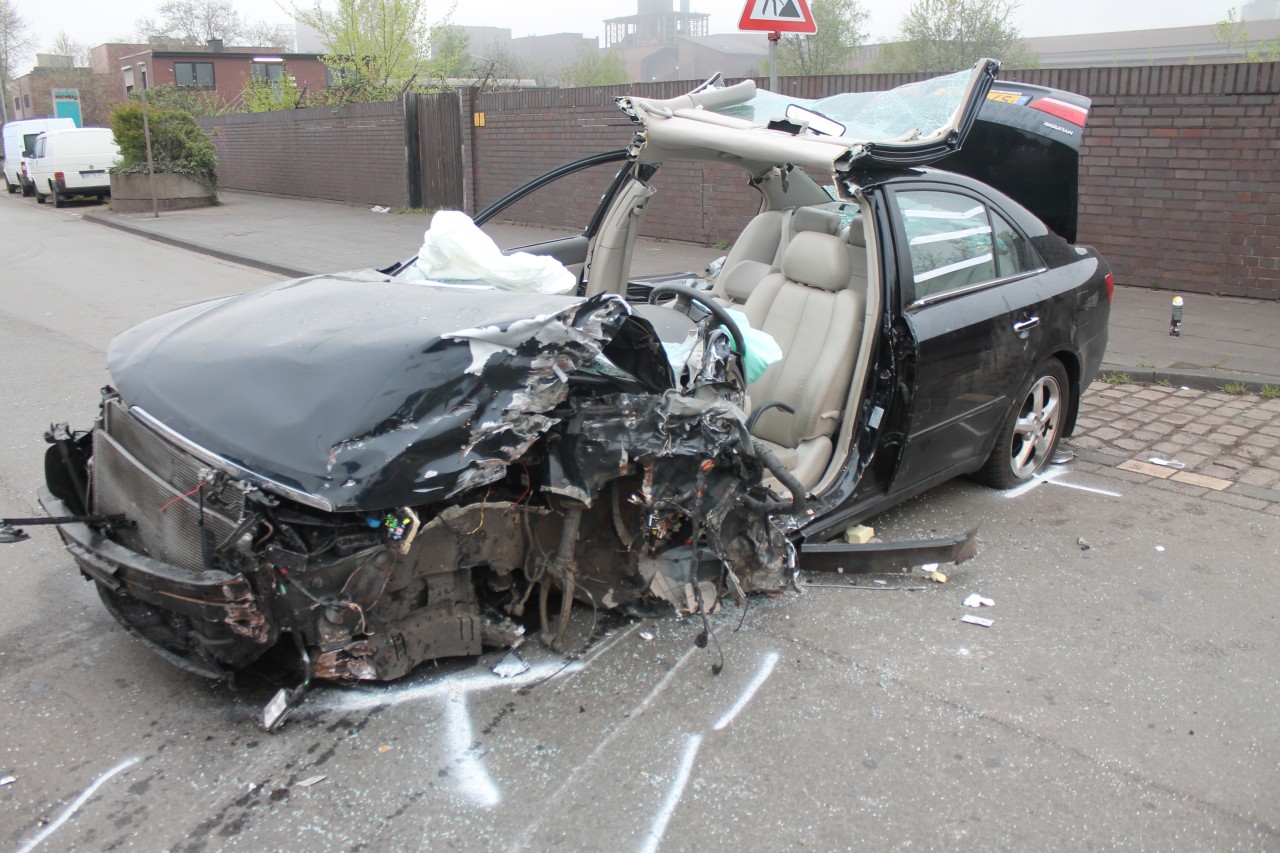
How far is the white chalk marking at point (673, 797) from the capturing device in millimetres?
2633

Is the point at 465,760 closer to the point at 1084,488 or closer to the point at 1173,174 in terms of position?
the point at 1084,488

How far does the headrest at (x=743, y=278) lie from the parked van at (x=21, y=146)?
27726 mm

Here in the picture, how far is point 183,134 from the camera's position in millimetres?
21453

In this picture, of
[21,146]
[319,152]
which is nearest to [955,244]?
[319,152]

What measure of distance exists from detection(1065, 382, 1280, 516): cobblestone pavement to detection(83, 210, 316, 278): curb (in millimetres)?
7297

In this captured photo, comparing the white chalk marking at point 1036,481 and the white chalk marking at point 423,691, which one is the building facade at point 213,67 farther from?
the white chalk marking at point 423,691

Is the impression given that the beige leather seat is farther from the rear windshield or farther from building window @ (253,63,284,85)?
building window @ (253,63,284,85)

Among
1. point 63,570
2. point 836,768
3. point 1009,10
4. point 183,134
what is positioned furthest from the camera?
point 1009,10

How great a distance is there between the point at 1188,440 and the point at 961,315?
8.67 ft

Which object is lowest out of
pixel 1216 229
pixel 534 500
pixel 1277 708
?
pixel 1277 708

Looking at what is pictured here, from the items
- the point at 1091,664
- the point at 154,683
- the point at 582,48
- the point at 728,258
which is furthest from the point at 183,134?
the point at 582,48

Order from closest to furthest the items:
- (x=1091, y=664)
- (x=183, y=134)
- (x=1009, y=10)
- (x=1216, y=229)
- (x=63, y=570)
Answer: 1. (x=1091, y=664)
2. (x=63, y=570)
3. (x=1216, y=229)
4. (x=183, y=134)
5. (x=1009, y=10)

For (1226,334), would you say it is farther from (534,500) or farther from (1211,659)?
(534,500)

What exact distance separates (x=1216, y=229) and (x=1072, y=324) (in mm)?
5713
